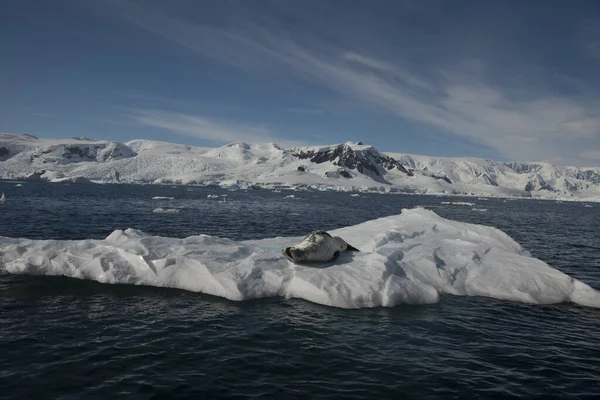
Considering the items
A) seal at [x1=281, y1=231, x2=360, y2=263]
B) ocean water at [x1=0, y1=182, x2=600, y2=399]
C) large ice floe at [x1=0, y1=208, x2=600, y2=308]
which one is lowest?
ocean water at [x1=0, y1=182, x2=600, y2=399]

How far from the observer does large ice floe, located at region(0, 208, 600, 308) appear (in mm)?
13672

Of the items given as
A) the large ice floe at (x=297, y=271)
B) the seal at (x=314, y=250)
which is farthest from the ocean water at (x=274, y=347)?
the seal at (x=314, y=250)

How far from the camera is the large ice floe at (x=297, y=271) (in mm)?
13672

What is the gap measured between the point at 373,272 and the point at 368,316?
2.43 meters

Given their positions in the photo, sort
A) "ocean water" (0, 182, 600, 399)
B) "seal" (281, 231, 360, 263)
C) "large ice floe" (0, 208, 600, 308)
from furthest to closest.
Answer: "seal" (281, 231, 360, 263) < "large ice floe" (0, 208, 600, 308) < "ocean water" (0, 182, 600, 399)

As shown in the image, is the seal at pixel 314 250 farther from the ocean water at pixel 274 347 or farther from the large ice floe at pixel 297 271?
the ocean water at pixel 274 347

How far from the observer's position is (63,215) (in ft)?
133

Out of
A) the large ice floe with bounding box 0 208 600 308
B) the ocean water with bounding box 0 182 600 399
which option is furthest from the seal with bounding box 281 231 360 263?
the ocean water with bounding box 0 182 600 399

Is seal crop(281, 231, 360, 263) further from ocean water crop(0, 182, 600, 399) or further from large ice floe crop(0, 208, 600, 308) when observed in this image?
ocean water crop(0, 182, 600, 399)

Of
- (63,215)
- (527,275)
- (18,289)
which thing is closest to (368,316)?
(527,275)

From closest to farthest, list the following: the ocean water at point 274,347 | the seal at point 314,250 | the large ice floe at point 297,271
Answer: the ocean water at point 274,347, the large ice floe at point 297,271, the seal at point 314,250

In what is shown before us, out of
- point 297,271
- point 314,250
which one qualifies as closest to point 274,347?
point 297,271

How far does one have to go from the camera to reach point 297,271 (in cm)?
1461

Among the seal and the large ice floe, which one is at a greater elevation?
the seal
